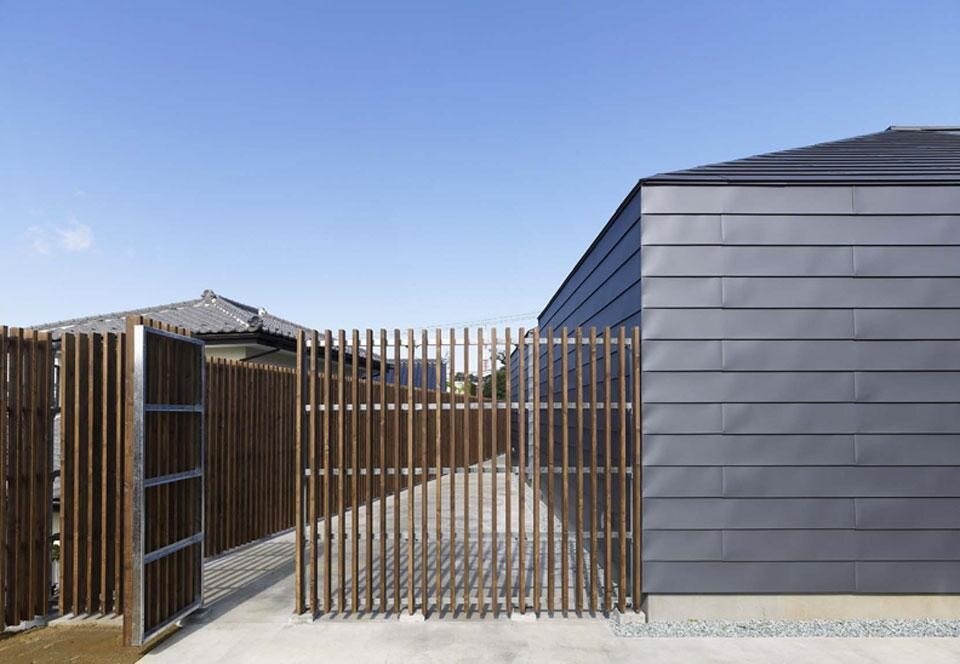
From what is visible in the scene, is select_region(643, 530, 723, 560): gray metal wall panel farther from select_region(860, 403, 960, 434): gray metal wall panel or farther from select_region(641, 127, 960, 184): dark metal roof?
select_region(641, 127, 960, 184): dark metal roof

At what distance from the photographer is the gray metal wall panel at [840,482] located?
4.02 meters

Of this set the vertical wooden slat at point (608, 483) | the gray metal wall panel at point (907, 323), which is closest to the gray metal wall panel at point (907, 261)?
the gray metal wall panel at point (907, 323)

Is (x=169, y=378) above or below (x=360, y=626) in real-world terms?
above

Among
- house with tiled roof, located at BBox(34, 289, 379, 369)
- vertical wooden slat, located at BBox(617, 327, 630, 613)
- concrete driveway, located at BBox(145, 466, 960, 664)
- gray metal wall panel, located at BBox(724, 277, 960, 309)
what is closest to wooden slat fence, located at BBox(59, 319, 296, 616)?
concrete driveway, located at BBox(145, 466, 960, 664)

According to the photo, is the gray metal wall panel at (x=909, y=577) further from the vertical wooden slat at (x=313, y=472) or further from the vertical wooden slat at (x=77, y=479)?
the vertical wooden slat at (x=77, y=479)

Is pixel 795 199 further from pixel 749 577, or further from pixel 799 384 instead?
pixel 749 577

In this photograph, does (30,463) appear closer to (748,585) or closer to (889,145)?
(748,585)

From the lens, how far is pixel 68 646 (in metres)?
3.59

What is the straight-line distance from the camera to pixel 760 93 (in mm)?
7453

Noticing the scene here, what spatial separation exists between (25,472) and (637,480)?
4.58 meters

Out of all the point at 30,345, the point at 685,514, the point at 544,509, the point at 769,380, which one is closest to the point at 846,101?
the point at 769,380

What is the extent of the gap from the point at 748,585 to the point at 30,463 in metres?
5.46

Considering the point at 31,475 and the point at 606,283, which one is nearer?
the point at 31,475

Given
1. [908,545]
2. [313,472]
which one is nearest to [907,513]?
[908,545]
